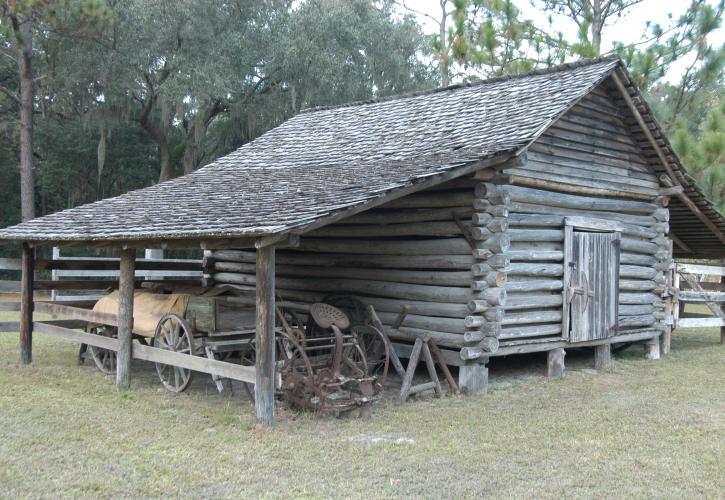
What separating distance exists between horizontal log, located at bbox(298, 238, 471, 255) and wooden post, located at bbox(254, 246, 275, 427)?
321 centimetres

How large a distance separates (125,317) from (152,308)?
1.24ft

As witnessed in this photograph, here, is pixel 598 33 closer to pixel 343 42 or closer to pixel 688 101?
pixel 688 101

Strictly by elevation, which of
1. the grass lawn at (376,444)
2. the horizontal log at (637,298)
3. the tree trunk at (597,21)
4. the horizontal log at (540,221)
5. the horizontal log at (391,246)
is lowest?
the grass lawn at (376,444)

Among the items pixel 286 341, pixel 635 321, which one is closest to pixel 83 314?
pixel 286 341

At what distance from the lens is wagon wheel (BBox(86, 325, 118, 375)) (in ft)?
36.6

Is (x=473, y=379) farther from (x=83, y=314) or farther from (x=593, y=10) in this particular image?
(x=593, y=10)

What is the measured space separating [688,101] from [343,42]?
1343 cm

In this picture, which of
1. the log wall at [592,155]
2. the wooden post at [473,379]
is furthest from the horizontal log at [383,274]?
the log wall at [592,155]

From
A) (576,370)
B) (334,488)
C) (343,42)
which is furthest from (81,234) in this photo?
(343,42)

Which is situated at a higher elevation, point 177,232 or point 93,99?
point 93,99

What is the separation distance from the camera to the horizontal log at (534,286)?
10.3m

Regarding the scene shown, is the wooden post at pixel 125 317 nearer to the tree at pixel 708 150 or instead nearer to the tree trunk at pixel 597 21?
the tree at pixel 708 150

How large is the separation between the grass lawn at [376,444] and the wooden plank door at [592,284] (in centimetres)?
124

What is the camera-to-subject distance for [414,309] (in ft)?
34.7
